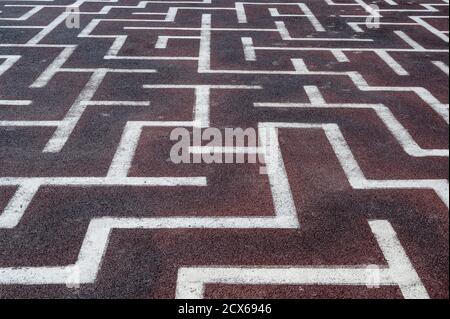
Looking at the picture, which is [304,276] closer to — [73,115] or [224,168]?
[224,168]

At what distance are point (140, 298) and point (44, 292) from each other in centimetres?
67

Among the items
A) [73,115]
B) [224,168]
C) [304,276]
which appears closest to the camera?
[304,276]

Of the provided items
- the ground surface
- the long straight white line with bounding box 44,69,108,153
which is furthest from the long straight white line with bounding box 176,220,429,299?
the long straight white line with bounding box 44,69,108,153

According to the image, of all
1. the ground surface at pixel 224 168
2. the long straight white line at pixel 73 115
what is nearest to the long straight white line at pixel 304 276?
the ground surface at pixel 224 168

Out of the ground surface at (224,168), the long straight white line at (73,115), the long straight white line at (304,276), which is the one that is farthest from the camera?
the long straight white line at (73,115)

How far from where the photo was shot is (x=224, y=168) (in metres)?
4.83

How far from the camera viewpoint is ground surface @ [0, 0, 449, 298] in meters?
3.54

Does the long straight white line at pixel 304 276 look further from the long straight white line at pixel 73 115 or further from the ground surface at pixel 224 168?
the long straight white line at pixel 73 115

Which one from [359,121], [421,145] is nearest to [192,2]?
[359,121]

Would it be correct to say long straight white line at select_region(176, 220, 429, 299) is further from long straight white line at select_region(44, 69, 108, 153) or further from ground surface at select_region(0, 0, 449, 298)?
long straight white line at select_region(44, 69, 108, 153)

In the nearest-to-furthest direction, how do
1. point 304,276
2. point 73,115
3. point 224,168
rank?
point 304,276, point 224,168, point 73,115

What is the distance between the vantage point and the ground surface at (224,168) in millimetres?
3543

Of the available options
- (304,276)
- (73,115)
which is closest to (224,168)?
(304,276)

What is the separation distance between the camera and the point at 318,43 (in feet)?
27.4
